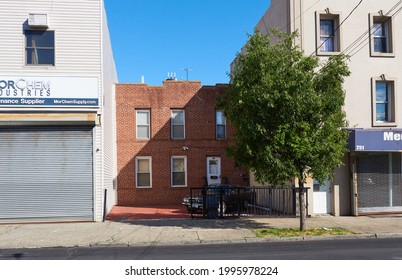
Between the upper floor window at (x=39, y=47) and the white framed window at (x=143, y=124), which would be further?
the white framed window at (x=143, y=124)

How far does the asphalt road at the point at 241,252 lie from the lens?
9281 mm

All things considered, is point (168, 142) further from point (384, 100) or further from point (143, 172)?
point (384, 100)

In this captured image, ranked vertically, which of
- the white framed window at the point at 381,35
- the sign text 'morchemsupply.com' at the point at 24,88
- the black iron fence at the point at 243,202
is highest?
the white framed window at the point at 381,35

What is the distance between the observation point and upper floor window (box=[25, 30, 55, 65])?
1588 centimetres

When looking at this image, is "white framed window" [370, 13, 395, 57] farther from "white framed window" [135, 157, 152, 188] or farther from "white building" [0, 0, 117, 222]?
"white framed window" [135, 157, 152, 188]

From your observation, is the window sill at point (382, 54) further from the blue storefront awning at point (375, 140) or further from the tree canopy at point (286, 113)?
the tree canopy at point (286, 113)

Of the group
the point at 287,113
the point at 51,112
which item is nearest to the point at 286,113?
the point at 287,113

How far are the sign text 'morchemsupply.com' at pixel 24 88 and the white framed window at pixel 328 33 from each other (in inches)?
447

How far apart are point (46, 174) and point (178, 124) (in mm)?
9188

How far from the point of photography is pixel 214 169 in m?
23.3

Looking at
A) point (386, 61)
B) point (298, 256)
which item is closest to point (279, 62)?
point (298, 256)

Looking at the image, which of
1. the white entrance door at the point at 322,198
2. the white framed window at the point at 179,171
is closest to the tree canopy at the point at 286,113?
the white entrance door at the point at 322,198

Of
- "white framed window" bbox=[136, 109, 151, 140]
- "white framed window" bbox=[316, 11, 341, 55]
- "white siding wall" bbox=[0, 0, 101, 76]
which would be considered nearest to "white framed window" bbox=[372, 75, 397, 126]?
"white framed window" bbox=[316, 11, 341, 55]

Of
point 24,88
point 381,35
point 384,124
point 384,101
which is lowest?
point 384,124
